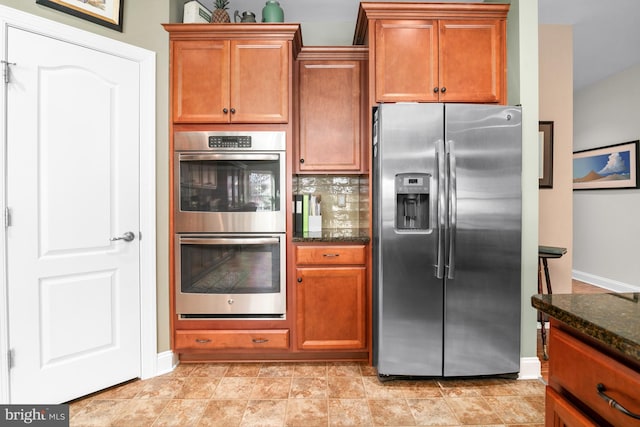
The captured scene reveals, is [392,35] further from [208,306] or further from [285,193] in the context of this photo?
[208,306]

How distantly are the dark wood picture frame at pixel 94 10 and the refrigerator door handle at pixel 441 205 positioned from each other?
2.18 meters

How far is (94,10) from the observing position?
192 cm

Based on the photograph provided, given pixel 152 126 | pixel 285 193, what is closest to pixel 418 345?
pixel 285 193

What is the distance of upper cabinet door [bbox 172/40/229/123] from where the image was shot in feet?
7.25

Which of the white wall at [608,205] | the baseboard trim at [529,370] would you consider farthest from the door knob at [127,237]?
the white wall at [608,205]

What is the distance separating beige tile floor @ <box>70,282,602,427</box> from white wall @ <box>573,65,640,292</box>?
3.08m

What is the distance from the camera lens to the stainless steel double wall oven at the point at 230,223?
2.21m

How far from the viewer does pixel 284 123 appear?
7.38 ft

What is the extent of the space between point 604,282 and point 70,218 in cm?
602

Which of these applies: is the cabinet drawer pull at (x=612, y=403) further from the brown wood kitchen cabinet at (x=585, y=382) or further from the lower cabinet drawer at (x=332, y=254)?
the lower cabinet drawer at (x=332, y=254)

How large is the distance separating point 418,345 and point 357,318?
1.45 feet

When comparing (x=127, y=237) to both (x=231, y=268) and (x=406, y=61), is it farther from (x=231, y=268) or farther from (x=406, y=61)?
(x=406, y=61)

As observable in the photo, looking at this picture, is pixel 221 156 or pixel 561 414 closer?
pixel 561 414
